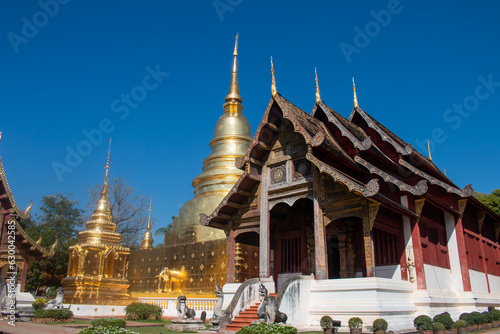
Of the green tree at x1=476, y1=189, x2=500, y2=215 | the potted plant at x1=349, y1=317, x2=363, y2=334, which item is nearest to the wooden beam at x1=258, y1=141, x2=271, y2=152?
the potted plant at x1=349, y1=317, x2=363, y2=334

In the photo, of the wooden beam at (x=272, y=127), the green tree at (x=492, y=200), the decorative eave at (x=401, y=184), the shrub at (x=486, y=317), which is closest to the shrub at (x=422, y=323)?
the shrub at (x=486, y=317)

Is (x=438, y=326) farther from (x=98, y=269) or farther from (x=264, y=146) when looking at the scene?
(x=98, y=269)

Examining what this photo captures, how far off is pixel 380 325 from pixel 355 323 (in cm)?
53

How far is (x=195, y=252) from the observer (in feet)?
61.1

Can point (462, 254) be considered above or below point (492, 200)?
below

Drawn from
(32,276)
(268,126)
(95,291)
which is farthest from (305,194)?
(32,276)

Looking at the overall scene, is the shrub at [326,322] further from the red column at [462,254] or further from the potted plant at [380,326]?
the red column at [462,254]

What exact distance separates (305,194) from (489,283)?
9.52m

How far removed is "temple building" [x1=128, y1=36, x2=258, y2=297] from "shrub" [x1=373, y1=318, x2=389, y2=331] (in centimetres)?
562

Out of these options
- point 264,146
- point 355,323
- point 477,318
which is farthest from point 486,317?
point 264,146

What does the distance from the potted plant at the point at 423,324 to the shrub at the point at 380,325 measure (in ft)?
5.17

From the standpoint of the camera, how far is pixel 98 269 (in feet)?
69.9

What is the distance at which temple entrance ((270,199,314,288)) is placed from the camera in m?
14.4

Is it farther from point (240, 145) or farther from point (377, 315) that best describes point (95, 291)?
point (377, 315)
